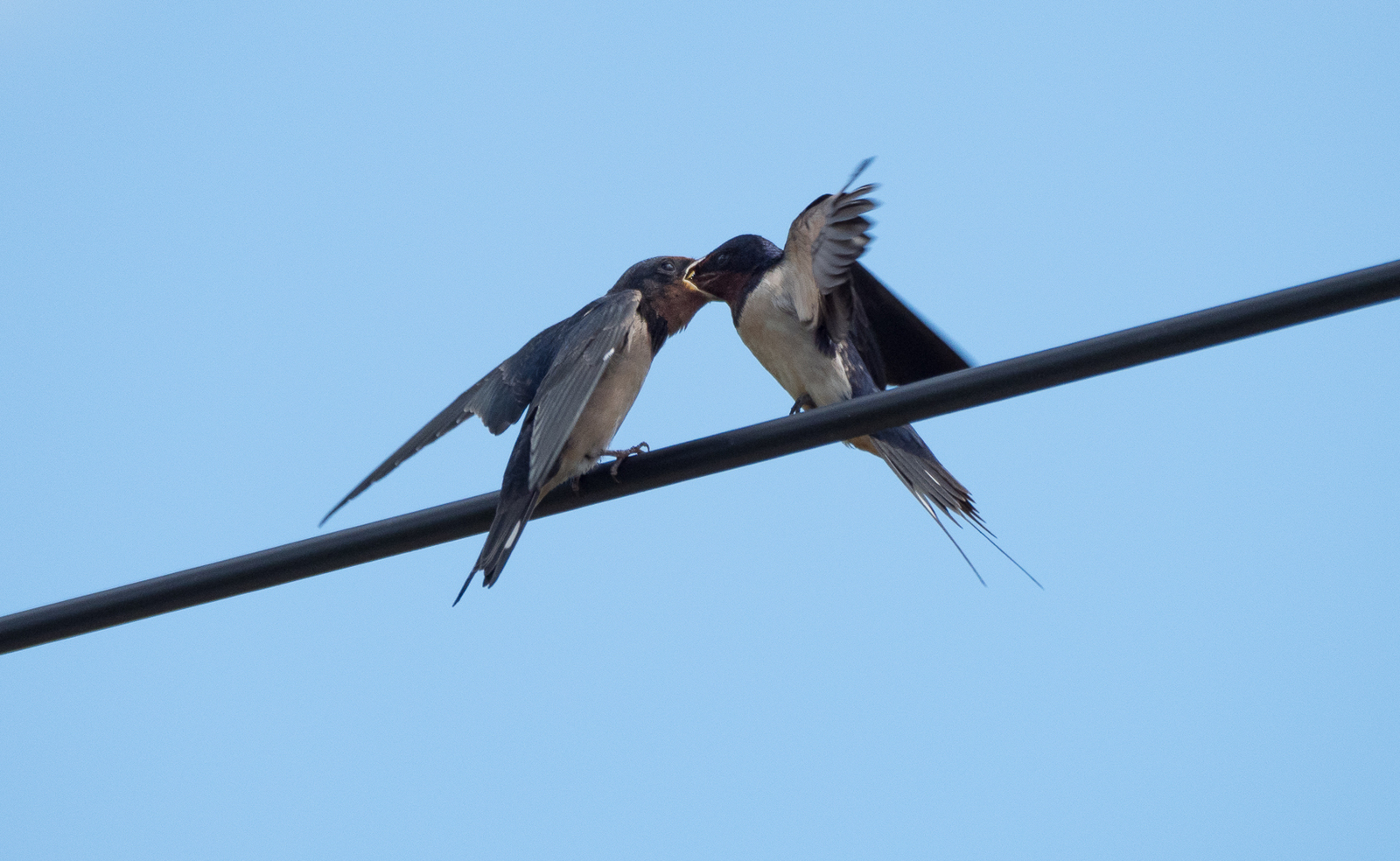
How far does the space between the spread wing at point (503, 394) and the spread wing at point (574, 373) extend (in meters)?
0.14

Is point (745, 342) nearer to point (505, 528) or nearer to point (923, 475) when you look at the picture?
point (923, 475)

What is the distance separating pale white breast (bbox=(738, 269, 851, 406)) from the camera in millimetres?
4965

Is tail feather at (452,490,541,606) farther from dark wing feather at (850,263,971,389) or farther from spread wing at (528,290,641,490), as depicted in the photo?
dark wing feather at (850,263,971,389)

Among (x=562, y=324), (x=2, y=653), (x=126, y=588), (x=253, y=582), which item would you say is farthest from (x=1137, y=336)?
(x=562, y=324)

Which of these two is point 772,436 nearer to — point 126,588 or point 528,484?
point 528,484

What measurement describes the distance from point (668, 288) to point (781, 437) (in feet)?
8.19

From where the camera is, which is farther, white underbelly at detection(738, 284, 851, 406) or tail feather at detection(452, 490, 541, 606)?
white underbelly at detection(738, 284, 851, 406)

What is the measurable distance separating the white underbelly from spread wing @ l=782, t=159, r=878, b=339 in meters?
0.16

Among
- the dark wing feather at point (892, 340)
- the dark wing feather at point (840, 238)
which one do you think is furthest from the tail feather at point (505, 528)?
the dark wing feather at point (892, 340)

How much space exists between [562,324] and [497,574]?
185cm

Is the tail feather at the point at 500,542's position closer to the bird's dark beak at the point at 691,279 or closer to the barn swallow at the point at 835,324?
the barn swallow at the point at 835,324

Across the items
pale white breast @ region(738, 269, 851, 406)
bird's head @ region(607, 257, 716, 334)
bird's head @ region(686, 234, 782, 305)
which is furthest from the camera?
bird's head @ region(686, 234, 782, 305)

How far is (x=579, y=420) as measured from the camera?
163 inches

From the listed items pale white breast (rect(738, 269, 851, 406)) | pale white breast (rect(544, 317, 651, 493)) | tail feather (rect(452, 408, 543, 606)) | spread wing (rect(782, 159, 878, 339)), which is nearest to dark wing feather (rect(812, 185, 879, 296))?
spread wing (rect(782, 159, 878, 339))
